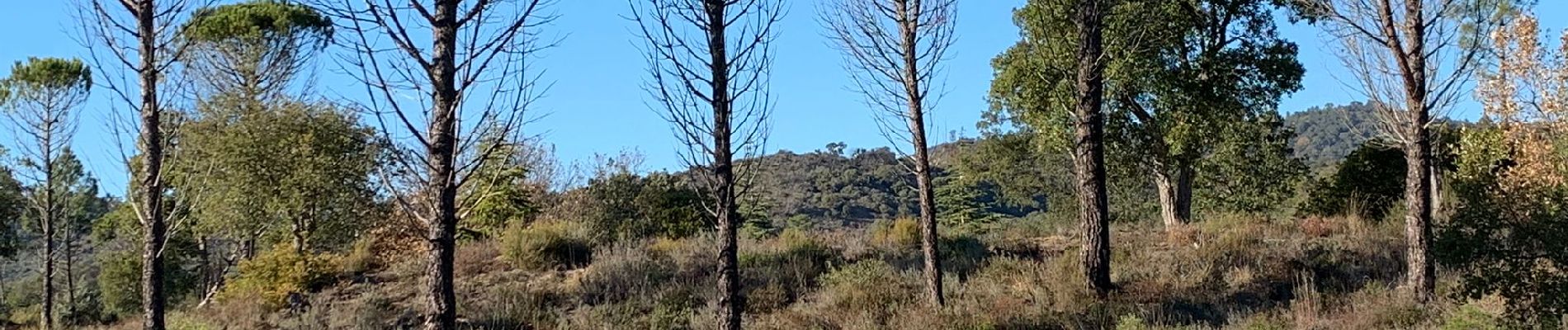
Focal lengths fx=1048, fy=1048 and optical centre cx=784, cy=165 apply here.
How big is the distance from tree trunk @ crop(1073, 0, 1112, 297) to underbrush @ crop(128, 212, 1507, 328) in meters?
0.35

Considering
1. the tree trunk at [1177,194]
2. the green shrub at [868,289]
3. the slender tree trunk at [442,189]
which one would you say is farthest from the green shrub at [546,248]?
the tree trunk at [1177,194]

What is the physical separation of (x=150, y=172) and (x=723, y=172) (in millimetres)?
4790

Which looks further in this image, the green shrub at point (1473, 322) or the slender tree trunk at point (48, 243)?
the slender tree trunk at point (48, 243)

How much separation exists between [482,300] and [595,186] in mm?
12894

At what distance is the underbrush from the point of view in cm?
996

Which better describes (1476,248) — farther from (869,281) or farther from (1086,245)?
(869,281)

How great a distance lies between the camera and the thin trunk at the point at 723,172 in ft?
28.6

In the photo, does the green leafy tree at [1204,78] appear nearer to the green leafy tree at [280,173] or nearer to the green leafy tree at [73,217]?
the green leafy tree at [280,173]

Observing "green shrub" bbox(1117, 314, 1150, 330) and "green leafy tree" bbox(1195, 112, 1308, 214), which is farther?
"green leafy tree" bbox(1195, 112, 1308, 214)

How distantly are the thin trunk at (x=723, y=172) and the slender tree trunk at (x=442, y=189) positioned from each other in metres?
3.16

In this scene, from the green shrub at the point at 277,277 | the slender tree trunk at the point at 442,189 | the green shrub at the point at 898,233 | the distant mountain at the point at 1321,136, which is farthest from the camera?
the distant mountain at the point at 1321,136

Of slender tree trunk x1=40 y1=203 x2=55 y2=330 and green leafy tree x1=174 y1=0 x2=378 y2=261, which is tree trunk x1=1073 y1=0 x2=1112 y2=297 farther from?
slender tree trunk x1=40 y1=203 x2=55 y2=330

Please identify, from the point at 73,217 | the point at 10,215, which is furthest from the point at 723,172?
the point at 10,215

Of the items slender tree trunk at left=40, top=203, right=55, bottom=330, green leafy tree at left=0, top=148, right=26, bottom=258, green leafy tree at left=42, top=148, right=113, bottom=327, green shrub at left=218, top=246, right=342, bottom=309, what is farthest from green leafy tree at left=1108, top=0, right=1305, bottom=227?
green leafy tree at left=0, top=148, right=26, bottom=258
